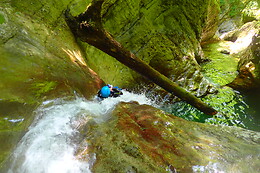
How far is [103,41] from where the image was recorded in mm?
5457

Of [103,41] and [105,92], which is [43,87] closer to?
[105,92]

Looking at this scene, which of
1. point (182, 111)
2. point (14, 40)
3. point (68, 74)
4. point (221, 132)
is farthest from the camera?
point (182, 111)

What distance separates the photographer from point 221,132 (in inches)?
151

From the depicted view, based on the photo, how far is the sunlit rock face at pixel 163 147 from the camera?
249 cm

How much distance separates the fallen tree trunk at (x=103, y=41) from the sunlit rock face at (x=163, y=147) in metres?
2.51

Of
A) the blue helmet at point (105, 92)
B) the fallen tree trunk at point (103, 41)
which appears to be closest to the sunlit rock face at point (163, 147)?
the blue helmet at point (105, 92)

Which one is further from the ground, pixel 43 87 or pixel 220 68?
pixel 43 87

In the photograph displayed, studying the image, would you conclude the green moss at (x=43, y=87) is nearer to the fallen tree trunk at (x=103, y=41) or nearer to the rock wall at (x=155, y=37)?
the fallen tree trunk at (x=103, y=41)

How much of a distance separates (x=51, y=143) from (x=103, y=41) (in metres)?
3.54

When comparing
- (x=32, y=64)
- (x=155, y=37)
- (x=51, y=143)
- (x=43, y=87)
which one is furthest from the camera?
(x=155, y=37)

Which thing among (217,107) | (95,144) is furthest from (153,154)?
(217,107)

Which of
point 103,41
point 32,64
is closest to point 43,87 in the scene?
point 32,64

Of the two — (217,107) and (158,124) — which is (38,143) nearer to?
(158,124)

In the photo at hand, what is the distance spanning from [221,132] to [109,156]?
8.82ft
